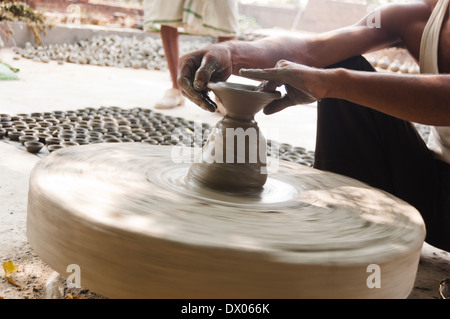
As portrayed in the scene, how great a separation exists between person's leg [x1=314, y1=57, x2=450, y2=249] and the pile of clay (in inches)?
48.9

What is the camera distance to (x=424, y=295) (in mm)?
1791

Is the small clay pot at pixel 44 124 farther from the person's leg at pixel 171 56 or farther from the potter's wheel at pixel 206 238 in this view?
the potter's wheel at pixel 206 238

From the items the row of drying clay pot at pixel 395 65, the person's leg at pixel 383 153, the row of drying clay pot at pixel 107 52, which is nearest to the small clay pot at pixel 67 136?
the person's leg at pixel 383 153

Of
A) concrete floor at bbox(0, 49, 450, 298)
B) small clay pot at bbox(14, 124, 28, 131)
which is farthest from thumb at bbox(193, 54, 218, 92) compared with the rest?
small clay pot at bbox(14, 124, 28, 131)

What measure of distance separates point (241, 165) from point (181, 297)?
585 millimetres

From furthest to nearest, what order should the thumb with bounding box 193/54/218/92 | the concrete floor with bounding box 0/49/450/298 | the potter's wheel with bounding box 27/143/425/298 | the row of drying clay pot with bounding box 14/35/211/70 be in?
the row of drying clay pot with bounding box 14/35/211/70 < the concrete floor with bounding box 0/49/450/298 < the thumb with bounding box 193/54/218/92 < the potter's wheel with bounding box 27/143/425/298

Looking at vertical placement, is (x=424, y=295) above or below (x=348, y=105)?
below

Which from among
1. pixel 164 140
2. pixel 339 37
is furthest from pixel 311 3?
pixel 339 37

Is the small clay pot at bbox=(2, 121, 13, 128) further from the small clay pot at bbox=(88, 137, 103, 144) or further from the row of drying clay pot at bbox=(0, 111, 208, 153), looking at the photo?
the small clay pot at bbox=(88, 137, 103, 144)

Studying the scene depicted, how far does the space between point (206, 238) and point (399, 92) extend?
863 millimetres

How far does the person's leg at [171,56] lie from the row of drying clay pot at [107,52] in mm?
3420

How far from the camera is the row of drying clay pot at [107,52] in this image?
25.9ft

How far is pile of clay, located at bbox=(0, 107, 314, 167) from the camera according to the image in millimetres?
3135

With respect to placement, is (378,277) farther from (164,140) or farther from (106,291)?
(164,140)
